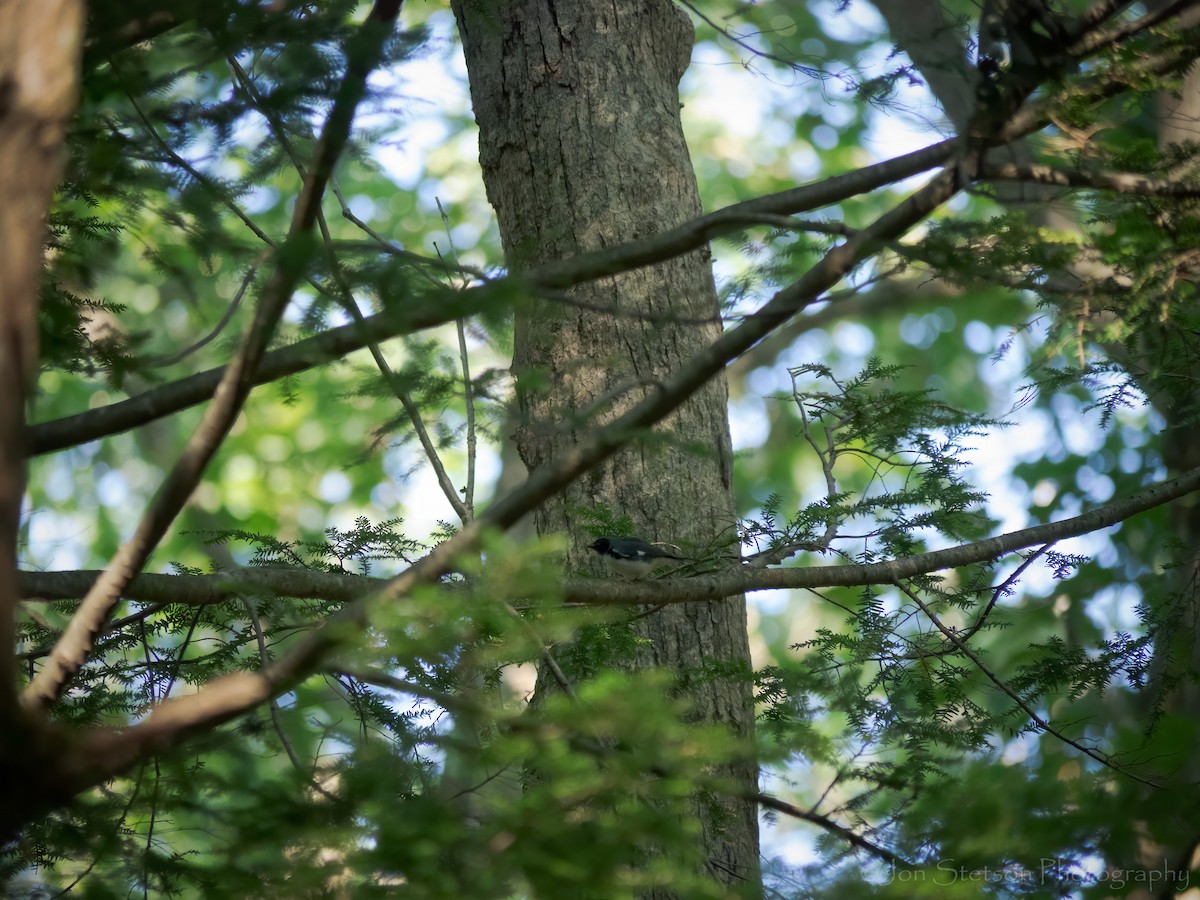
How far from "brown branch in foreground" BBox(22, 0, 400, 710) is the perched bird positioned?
6.12ft

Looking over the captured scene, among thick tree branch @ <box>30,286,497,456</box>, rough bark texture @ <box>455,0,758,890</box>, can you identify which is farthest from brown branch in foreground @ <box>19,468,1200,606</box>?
rough bark texture @ <box>455,0,758,890</box>

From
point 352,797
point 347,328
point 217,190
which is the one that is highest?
point 217,190

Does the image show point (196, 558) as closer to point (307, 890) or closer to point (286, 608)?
point (286, 608)

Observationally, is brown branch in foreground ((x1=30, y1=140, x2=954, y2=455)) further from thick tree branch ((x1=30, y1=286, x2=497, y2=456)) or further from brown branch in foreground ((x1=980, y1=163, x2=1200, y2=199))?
brown branch in foreground ((x1=980, y1=163, x2=1200, y2=199))

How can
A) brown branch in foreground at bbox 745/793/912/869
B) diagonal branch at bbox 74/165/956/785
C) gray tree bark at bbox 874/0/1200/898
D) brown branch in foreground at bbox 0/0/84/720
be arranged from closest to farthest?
brown branch in foreground at bbox 0/0/84/720, diagonal branch at bbox 74/165/956/785, brown branch in foreground at bbox 745/793/912/869, gray tree bark at bbox 874/0/1200/898

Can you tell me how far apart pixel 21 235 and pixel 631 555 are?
257cm

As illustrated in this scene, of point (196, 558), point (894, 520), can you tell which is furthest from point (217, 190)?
point (196, 558)

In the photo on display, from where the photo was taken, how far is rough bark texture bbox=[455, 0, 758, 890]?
4004mm

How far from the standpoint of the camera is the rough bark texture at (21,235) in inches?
63.5

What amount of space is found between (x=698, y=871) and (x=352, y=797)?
1307 mm

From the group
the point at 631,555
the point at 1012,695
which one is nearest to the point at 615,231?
the point at 631,555

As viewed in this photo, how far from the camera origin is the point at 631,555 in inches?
153

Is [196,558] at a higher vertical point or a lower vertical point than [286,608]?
higher

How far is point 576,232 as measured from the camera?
4230mm
